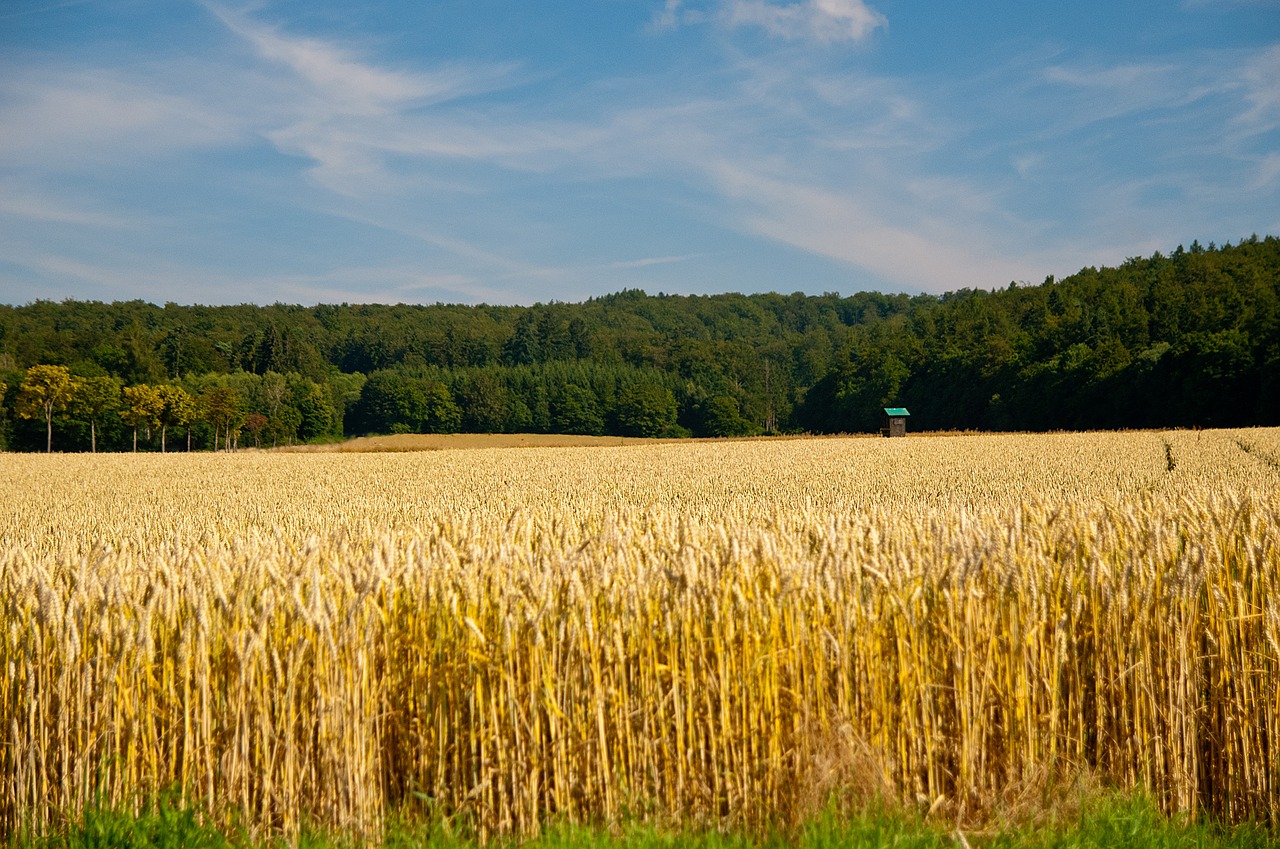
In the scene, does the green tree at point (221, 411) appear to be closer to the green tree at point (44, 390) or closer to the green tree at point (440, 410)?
the green tree at point (44, 390)

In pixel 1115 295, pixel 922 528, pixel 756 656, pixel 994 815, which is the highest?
pixel 1115 295

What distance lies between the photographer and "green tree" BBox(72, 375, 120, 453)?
74812 mm

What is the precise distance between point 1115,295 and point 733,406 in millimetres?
40303

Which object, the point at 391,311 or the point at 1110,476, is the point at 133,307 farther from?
the point at 1110,476

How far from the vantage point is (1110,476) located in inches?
715

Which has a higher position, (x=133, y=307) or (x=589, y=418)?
(x=133, y=307)

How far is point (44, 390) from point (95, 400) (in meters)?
4.07

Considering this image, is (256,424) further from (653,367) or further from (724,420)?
(653,367)

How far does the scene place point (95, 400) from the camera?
7575 cm

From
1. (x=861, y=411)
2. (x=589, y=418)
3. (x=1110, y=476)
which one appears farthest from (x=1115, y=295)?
(x=1110, y=476)

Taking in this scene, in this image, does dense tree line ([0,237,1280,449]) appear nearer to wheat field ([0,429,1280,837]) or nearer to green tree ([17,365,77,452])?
green tree ([17,365,77,452])

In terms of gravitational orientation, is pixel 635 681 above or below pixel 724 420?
below

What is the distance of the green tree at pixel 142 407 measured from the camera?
2904 inches

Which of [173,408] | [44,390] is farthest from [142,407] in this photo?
[44,390]
